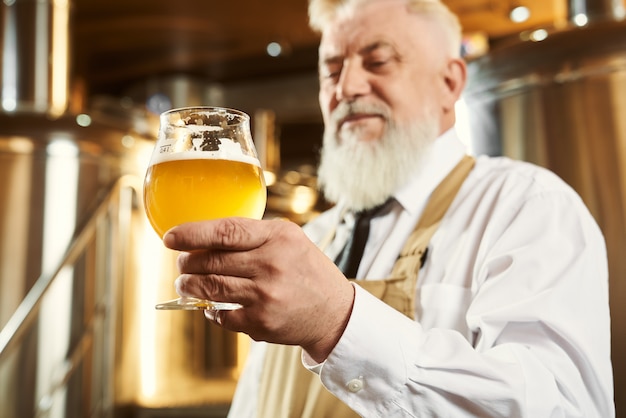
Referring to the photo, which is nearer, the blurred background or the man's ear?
the man's ear

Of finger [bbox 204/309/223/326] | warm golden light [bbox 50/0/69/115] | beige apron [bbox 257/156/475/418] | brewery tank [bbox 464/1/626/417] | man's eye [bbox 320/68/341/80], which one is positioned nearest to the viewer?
finger [bbox 204/309/223/326]

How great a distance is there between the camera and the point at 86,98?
8.77 meters

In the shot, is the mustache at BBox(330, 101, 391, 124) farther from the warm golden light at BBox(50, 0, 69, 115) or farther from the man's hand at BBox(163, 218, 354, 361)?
the warm golden light at BBox(50, 0, 69, 115)

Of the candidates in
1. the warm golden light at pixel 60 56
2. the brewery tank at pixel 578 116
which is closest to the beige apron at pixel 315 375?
the brewery tank at pixel 578 116

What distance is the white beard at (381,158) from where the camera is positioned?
1704 millimetres

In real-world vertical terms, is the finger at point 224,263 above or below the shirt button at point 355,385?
above

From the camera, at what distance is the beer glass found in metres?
0.91

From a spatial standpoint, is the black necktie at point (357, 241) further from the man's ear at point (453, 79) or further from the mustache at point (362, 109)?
the man's ear at point (453, 79)

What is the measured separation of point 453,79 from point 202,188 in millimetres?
1115

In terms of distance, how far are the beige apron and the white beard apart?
0.10 meters

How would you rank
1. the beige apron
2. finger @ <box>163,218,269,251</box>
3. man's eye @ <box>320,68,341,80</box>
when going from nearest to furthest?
1. finger @ <box>163,218,269,251</box>
2. the beige apron
3. man's eye @ <box>320,68,341,80</box>

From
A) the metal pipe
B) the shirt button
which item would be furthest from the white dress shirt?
the metal pipe

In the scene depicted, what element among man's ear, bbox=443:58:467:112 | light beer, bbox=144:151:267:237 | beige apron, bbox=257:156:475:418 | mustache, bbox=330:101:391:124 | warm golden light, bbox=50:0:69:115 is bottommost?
beige apron, bbox=257:156:475:418

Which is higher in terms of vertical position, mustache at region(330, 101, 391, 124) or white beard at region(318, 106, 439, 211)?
mustache at region(330, 101, 391, 124)
